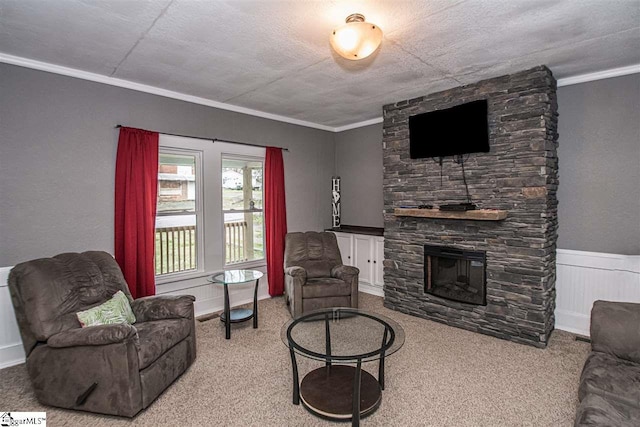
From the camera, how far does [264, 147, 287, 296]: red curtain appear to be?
4.77 m

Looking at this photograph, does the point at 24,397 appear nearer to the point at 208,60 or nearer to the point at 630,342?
the point at 208,60

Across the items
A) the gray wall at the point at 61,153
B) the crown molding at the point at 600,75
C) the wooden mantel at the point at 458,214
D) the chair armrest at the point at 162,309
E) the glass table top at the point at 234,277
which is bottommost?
the chair armrest at the point at 162,309

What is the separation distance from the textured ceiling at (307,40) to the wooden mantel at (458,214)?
1.39 meters

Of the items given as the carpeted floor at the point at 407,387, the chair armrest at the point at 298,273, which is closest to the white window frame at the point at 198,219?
the carpeted floor at the point at 407,387

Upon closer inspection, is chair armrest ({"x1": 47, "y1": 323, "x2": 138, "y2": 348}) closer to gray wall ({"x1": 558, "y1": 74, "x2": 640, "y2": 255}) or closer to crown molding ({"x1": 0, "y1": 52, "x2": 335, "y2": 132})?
crown molding ({"x1": 0, "y1": 52, "x2": 335, "y2": 132})

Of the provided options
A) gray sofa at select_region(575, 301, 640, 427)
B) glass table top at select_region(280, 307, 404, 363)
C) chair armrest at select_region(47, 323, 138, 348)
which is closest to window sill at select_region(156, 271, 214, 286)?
chair armrest at select_region(47, 323, 138, 348)

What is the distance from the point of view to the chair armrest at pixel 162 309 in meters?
2.79

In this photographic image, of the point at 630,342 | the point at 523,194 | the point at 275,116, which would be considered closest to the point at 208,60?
the point at 275,116

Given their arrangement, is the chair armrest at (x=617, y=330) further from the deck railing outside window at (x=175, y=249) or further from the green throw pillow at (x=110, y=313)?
the deck railing outside window at (x=175, y=249)

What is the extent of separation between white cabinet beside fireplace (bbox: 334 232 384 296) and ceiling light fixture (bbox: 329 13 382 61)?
10.0ft

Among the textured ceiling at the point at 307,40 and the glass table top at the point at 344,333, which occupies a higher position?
the textured ceiling at the point at 307,40

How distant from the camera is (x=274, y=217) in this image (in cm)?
481

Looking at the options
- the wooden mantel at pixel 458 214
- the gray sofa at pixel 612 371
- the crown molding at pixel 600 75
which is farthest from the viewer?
the wooden mantel at pixel 458 214

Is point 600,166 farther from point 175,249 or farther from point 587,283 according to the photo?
point 175,249
